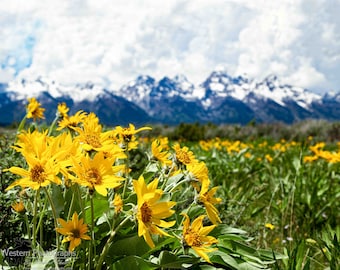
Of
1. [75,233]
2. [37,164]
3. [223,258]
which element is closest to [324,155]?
[223,258]

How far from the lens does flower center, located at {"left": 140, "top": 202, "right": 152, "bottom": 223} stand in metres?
0.99

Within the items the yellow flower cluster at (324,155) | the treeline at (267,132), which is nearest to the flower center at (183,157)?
the yellow flower cluster at (324,155)

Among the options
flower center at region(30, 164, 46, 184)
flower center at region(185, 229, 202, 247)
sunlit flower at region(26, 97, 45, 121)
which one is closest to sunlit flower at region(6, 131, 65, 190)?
flower center at region(30, 164, 46, 184)

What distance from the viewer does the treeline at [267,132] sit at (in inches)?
533

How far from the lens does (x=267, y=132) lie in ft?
51.8

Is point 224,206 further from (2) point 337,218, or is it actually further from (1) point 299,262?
(2) point 337,218

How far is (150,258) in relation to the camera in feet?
4.34

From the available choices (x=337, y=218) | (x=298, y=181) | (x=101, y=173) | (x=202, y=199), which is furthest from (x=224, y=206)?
(x=101, y=173)

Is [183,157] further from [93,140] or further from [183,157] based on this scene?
[93,140]

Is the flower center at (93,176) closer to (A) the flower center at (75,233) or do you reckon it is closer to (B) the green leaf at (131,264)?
(A) the flower center at (75,233)

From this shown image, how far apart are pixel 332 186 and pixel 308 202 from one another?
1.57 feet

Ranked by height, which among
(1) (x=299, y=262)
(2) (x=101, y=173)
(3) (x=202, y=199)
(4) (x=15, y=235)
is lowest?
(1) (x=299, y=262)

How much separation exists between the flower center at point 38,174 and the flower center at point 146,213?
232 millimetres

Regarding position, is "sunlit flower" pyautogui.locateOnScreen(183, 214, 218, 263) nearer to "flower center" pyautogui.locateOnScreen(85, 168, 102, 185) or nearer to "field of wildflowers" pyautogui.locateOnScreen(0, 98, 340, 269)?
"field of wildflowers" pyautogui.locateOnScreen(0, 98, 340, 269)
